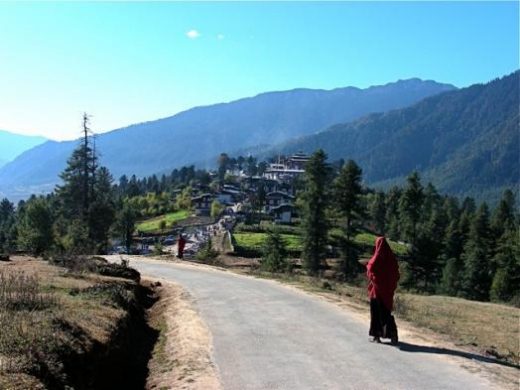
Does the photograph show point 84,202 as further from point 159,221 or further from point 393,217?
point 393,217

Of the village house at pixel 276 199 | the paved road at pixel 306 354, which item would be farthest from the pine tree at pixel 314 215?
the village house at pixel 276 199

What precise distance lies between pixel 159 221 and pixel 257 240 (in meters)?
41.0

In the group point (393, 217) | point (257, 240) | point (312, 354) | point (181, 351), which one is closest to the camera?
point (312, 354)

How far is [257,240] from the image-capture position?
336ft

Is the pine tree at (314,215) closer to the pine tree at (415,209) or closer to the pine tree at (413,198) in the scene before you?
the pine tree at (415,209)

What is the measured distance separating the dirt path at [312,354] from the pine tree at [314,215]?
46293mm

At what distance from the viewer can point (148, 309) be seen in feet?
57.7

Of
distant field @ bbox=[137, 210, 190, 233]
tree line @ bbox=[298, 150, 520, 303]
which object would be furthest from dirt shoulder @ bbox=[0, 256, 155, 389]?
distant field @ bbox=[137, 210, 190, 233]

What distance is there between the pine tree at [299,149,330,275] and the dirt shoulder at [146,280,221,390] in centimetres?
4662

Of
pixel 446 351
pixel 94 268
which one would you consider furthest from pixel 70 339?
pixel 94 268

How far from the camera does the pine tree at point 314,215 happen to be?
6334 cm

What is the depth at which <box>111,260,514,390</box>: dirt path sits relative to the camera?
897cm

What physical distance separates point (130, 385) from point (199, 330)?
10.7ft

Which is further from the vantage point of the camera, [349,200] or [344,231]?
[344,231]
